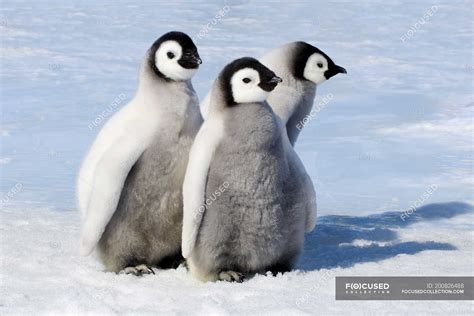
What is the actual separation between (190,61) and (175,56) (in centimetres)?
7

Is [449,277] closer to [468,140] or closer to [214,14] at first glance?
[468,140]

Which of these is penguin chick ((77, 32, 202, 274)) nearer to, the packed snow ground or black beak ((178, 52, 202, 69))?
black beak ((178, 52, 202, 69))

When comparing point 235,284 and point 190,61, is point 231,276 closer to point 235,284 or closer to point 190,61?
point 235,284

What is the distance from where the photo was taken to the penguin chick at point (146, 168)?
432cm

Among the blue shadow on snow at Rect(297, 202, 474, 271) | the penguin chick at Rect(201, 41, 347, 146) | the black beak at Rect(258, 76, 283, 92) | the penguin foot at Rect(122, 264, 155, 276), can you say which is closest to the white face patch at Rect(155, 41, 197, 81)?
the black beak at Rect(258, 76, 283, 92)

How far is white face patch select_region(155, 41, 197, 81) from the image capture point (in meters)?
4.40

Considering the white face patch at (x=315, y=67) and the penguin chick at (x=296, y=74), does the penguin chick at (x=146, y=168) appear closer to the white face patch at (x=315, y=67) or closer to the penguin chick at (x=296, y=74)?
the penguin chick at (x=296, y=74)

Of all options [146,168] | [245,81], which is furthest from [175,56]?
[146,168]

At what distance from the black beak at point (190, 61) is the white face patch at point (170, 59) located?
0.01m

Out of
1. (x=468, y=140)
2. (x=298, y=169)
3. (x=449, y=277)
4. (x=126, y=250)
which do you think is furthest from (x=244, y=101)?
(x=468, y=140)

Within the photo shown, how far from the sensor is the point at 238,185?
4.13 meters

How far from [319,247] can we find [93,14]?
40.4 ft

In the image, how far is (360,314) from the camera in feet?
12.3

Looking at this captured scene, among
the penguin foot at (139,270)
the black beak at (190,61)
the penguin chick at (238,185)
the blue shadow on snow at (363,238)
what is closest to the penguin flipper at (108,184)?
the penguin foot at (139,270)
